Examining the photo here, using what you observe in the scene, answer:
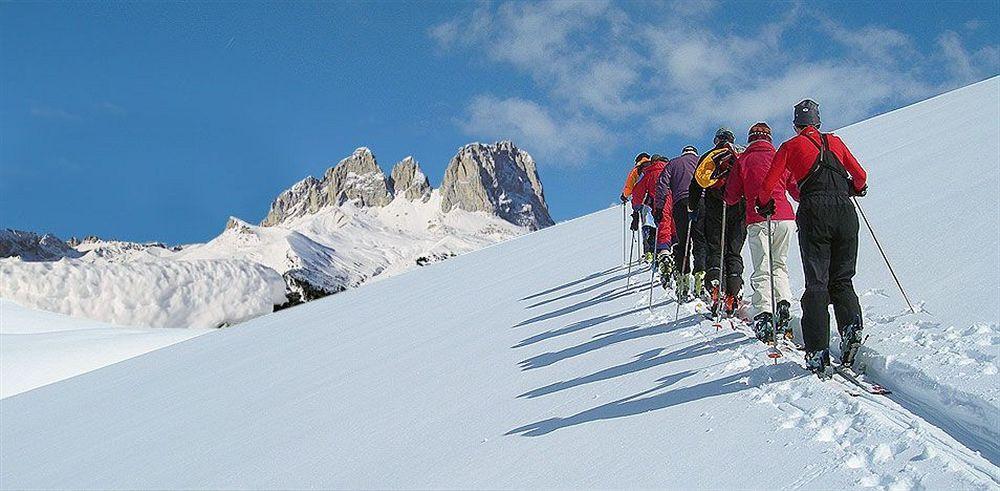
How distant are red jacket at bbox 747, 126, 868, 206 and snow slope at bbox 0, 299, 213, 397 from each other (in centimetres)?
1635

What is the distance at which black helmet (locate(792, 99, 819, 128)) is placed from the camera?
5.37 metres

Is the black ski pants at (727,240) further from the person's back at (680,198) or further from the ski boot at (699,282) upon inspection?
the person's back at (680,198)

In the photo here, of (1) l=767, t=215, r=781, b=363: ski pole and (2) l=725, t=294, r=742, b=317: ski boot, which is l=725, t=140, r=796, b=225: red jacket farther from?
(2) l=725, t=294, r=742, b=317: ski boot

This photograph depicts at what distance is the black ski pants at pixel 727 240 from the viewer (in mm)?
7605

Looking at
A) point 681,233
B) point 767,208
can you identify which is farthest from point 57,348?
point 767,208

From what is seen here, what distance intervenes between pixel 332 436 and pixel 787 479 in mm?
4055

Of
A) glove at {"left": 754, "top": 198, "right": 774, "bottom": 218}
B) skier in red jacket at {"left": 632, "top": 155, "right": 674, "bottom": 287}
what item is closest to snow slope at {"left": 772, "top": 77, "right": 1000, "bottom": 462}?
glove at {"left": 754, "top": 198, "right": 774, "bottom": 218}

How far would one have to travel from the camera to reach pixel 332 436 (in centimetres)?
643

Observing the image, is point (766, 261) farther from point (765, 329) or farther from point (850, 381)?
point (850, 381)

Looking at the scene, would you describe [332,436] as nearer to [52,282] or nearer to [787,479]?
[787,479]

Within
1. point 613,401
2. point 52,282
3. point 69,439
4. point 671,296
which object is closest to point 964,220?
point 671,296

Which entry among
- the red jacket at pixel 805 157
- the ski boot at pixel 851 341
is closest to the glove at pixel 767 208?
the red jacket at pixel 805 157

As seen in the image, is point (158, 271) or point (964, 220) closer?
point (964, 220)

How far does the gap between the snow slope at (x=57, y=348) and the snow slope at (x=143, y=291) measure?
3713 mm
